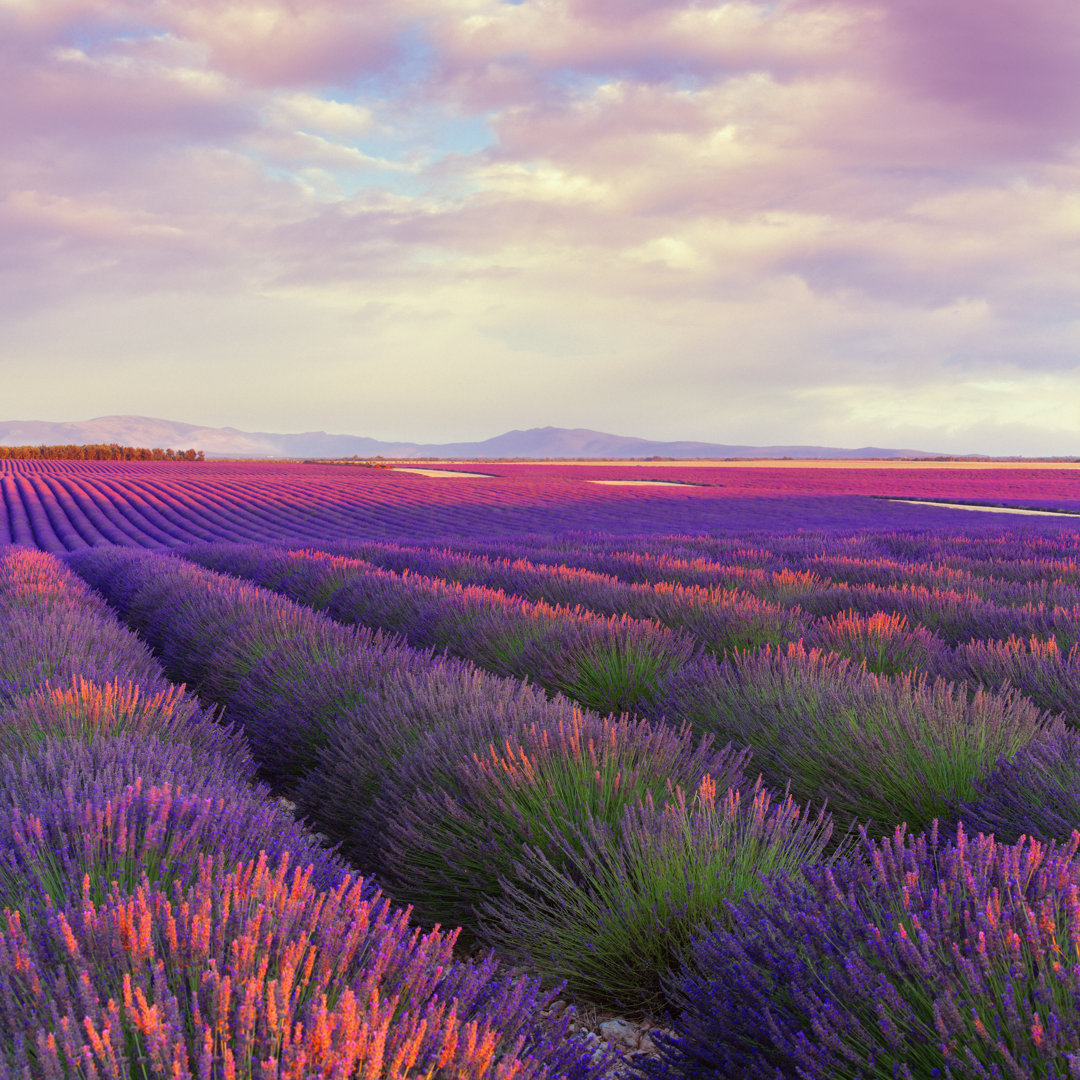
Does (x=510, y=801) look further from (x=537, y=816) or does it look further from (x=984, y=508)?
(x=984, y=508)

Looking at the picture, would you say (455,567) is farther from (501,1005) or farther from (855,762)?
(501,1005)

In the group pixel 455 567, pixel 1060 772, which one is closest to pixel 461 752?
pixel 1060 772

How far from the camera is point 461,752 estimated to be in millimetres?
2553

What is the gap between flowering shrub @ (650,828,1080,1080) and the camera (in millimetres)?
1065

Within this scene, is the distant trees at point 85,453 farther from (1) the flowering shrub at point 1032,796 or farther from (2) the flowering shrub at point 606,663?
(1) the flowering shrub at point 1032,796

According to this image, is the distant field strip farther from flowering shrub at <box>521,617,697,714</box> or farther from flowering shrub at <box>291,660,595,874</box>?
flowering shrub at <box>291,660,595,874</box>

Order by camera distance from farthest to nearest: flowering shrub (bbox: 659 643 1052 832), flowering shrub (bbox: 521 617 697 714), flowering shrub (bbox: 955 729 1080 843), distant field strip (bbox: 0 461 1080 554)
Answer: distant field strip (bbox: 0 461 1080 554), flowering shrub (bbox: 521 617 697 714), flowering shrub (bbox: 659 643 1052 832), flowering shrub (bbox: 955 729 1080 843)

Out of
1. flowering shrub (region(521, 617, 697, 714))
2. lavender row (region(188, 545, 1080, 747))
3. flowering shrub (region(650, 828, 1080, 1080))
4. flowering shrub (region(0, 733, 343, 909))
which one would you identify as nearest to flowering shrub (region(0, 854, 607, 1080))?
flowering shrub (region(0, 733, 343, 909))

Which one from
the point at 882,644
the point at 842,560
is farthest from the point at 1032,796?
the point at 842,560

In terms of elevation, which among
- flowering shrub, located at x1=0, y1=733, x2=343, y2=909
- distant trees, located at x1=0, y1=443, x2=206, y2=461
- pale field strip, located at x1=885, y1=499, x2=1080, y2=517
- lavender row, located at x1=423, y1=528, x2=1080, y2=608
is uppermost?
distant trees, located at x1=0, y1=443, x2=206, y2=461

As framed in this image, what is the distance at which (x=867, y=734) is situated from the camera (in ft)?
9.02

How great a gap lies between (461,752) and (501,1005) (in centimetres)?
136

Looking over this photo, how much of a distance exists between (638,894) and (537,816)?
0.37 meters

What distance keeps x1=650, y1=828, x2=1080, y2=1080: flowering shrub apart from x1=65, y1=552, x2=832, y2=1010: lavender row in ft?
1.29
